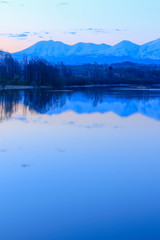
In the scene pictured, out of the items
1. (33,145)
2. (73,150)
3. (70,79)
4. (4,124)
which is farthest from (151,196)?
(70,79)

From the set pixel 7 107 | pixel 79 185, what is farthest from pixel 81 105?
pixel 79 185

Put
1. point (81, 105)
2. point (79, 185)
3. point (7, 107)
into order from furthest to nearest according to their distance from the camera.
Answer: point (81, 105) → point (7, 107) → point (79, 185)

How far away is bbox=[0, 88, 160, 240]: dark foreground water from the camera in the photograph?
584 centimetres

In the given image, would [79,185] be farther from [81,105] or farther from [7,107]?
[81,105]

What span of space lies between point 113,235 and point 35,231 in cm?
134

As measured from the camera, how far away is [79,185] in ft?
26.1

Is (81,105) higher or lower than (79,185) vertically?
higher

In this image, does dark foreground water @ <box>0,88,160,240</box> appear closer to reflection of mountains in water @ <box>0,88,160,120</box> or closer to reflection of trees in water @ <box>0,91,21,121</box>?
reflection of trees in water @ <box>0,91,21,121</box>

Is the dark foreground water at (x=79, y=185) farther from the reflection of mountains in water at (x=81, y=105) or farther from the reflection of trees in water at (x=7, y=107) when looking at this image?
the reflection of mountains in water at (x=81, y=105)

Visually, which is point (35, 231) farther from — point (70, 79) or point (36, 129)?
point (70, 79)

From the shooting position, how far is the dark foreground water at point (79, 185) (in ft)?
19.1

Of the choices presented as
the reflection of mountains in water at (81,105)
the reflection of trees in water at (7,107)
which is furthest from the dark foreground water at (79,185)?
the reflection of mountains in water at (81,105)

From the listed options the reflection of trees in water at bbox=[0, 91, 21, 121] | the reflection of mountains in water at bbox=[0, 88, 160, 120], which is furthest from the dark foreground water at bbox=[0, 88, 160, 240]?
the reflection of mountains in water at bbox=[0, 88, 160, 120]

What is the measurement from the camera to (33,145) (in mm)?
12336
